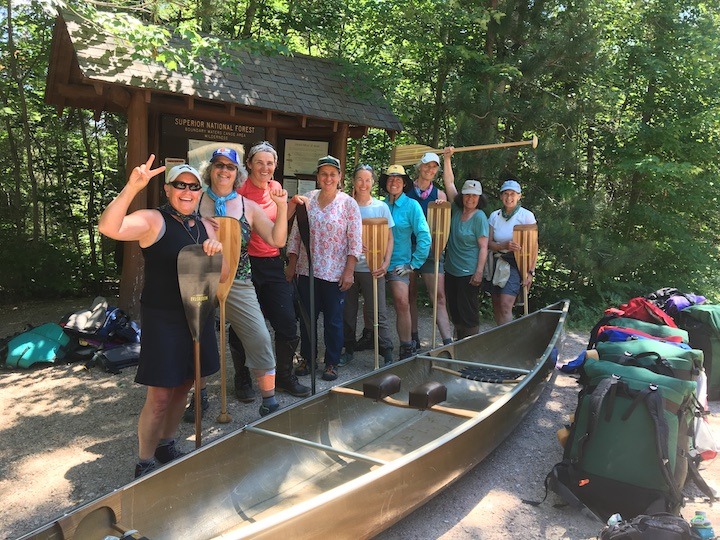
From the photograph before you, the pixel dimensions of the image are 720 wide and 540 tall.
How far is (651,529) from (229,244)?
9.38 feet

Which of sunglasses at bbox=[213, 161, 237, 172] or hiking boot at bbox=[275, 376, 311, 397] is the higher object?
sunglasses at bbox=[213, 161, 237, 172]

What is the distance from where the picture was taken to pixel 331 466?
354 cm

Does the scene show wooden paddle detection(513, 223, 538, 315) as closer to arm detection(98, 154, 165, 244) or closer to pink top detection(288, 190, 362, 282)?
pink top detection(288, 190, 362, 282)

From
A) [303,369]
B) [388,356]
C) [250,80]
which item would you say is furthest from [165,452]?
[250,80]

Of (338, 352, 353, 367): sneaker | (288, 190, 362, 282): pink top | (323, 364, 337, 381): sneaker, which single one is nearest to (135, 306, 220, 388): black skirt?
(288, 190, 362, 282): pink top

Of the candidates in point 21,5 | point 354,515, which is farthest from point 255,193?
point 21,5

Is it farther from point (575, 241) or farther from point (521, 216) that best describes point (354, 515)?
point (575, 241)

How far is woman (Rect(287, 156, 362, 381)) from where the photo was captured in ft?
16.4

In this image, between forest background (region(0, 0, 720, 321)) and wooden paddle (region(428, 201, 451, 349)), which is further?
forest background (region(0, 0, 720, 321))

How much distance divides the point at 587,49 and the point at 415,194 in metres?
4.44

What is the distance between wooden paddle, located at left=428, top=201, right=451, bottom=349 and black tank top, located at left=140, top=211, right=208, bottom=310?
3.23 metres

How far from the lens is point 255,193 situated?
4.50 m

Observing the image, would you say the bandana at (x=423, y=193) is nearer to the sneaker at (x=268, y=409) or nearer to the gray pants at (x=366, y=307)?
the gray pants at (x=366, y=307)

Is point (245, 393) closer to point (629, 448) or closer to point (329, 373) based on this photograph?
point (329, 373)
